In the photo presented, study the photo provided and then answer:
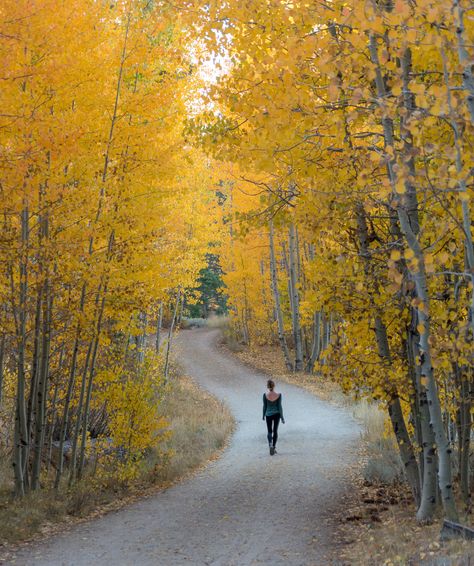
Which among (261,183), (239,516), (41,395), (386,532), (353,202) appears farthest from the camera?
(41,395)

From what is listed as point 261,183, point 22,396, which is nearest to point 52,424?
point 22,396

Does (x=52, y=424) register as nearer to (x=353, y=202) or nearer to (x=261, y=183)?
(x=261, y=183)

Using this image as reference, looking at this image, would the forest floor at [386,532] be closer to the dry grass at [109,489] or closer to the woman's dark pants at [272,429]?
the woman's dark pants at [272,429]

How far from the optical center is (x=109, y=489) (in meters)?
9.20

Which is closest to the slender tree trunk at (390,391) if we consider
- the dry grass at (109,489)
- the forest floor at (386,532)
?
the forest floor at (386,532)

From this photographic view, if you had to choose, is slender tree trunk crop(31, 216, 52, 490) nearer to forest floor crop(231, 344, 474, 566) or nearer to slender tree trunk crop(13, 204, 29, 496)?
slender tree trunk crop(13, 204, 29, 496)

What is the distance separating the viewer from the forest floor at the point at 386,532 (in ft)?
15.4

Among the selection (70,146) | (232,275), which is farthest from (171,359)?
(70,146)

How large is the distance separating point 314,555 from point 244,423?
1025 centimetres

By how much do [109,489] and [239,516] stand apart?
2.56 metres

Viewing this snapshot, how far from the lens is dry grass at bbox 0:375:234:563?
701cm

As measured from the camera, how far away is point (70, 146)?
22.8 ft

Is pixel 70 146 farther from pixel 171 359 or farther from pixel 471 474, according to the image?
pixel 171 359

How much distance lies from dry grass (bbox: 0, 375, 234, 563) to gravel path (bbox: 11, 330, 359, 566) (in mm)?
342
